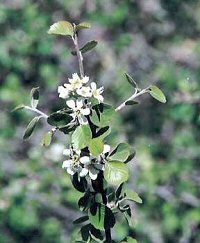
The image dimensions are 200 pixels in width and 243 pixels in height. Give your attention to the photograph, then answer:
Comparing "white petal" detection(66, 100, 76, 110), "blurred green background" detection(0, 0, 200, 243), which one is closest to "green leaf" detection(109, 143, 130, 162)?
"white petal" detection(66, 100, 76, 110)

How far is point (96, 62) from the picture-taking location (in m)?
4.50

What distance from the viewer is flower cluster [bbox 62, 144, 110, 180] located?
44.6 inches

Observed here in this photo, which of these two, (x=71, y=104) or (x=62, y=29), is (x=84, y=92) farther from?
(x=62, y=29)

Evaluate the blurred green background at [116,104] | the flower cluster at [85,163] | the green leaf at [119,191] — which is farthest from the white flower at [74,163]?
the blurred green background at [116,104]

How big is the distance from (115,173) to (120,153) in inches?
2.6

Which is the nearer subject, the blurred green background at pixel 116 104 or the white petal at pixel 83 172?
the white petal at pixel 83 172

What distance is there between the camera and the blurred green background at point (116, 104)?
10.9 feet

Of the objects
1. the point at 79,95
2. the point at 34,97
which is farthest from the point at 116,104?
the point at 79,95

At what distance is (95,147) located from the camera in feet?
3.68

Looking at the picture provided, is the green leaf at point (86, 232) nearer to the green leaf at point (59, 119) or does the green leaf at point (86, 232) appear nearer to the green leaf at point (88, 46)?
the green leaf at point (59, 119)

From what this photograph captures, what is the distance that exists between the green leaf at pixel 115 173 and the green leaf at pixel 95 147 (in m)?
0.03

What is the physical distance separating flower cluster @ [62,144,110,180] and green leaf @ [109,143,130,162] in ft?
0.05

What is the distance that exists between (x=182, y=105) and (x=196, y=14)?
1834 mm

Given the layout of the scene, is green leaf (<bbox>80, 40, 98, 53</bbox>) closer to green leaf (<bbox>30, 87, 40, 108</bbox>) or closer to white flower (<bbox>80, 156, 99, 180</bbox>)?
green leaf (<bbox>30, 87, 40, 108</bbox>)
